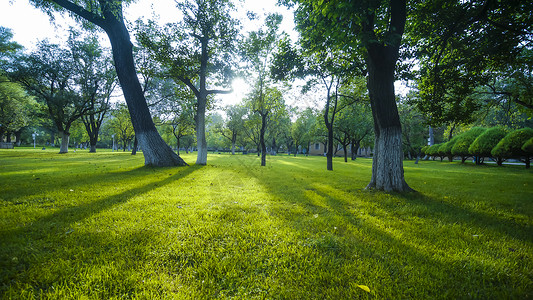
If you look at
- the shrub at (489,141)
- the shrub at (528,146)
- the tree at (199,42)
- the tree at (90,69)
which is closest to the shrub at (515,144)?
the shrub at (528,146)

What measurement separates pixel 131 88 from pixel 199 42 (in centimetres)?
611

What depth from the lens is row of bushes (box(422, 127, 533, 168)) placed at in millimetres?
15852

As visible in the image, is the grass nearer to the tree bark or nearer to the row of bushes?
the tree bark

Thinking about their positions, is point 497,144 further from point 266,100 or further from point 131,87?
point 131,87

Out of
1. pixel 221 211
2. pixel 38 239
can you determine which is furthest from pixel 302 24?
pixel 38 239

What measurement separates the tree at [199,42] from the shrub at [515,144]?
2567 centimetres

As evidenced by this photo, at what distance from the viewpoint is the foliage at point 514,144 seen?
623 inches

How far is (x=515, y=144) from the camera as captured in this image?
1611cm

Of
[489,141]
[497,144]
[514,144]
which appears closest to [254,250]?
[514,144]

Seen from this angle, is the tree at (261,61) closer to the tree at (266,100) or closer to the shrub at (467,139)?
the tree at (266,100)

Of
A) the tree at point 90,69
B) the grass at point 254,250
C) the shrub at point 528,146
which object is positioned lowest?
the grass at point 254,250

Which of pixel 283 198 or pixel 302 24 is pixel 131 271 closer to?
pixel 283 198

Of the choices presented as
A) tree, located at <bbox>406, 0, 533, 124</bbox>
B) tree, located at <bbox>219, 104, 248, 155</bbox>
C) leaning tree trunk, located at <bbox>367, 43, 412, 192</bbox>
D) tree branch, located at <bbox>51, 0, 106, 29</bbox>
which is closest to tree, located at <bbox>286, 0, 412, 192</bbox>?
leaning tree trunk, located at <bbox>367, 43, 412, 192</bbox>

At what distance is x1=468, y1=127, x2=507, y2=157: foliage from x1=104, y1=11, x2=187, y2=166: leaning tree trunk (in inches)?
1206
